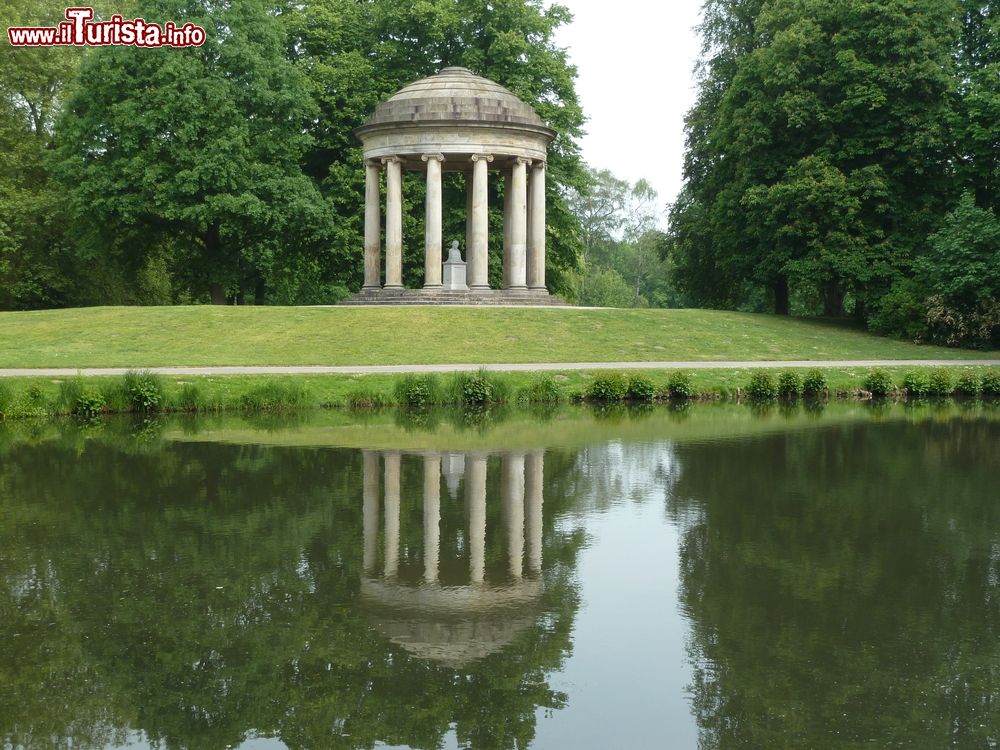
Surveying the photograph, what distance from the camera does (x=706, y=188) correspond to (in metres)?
53.4

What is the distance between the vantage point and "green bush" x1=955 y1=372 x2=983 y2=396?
2948cm

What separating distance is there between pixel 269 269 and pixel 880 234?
25708mm

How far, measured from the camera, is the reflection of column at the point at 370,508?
10453 mm

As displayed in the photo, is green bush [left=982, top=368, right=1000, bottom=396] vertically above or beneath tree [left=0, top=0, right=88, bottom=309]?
beneath

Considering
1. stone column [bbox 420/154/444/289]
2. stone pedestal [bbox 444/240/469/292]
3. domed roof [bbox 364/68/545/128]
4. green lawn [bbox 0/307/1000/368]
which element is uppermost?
domed roof [bbox 364/68/545/128]

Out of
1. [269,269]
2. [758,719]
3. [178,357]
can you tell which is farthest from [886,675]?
[269,269]

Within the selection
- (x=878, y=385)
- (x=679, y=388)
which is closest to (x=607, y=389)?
(x=679, y=388)

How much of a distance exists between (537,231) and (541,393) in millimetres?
19147

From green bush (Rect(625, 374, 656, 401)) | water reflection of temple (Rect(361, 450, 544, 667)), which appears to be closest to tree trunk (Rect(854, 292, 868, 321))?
green bush (Rect(625, 374, 656, 401))

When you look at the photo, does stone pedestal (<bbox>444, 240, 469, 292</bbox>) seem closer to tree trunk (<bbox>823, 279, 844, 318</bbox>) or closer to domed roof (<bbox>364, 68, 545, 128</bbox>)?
domed roof (<bbox>364, 68, 545, 128</bbox>)

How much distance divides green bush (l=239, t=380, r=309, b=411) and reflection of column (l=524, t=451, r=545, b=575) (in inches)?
345

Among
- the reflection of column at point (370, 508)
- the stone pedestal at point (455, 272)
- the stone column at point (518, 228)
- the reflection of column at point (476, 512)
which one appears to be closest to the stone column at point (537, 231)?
the stone column at point (518, 228)

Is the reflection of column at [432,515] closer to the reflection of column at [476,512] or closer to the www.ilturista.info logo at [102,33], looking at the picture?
the reflection of column at [476,512]

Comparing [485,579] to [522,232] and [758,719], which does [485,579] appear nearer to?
[758,719]
